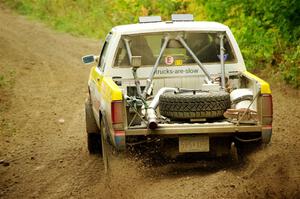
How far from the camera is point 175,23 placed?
8.23m

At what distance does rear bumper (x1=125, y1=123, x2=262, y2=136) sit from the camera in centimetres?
664

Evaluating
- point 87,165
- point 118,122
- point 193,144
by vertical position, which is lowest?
point 87,165

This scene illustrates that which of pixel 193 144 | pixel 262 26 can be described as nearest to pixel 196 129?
pixel 193 144

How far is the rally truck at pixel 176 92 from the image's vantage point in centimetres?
670

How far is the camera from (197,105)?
6.77m

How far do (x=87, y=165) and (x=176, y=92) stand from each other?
1696 mm

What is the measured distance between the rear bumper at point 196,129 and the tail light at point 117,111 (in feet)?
0.50

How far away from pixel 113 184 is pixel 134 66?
4.70 ft

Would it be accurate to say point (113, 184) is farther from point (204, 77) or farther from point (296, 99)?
point (296, 99)

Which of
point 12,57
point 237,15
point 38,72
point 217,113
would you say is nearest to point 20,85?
point 38,72

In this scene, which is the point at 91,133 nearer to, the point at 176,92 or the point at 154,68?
the point at 154,68

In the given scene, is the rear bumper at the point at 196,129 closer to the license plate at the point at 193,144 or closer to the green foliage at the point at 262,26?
the license plate at the point at 193,144

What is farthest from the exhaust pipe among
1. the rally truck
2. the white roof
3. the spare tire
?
the white roof

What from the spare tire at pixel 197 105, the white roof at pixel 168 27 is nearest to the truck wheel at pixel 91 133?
the white roof at pixel 168 27
